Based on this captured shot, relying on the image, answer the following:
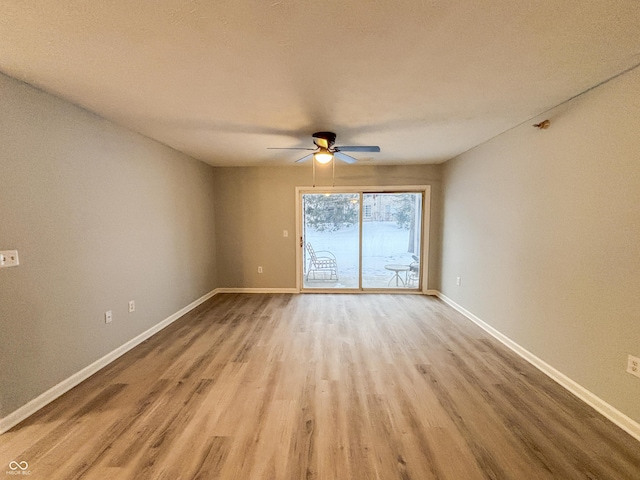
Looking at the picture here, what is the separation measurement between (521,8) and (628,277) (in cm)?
175

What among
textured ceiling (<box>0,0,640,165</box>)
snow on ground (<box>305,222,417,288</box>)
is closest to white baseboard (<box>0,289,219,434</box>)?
textured ceiling (<box>0,0,640,165</box>)

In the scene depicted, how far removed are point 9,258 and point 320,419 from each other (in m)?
2.31

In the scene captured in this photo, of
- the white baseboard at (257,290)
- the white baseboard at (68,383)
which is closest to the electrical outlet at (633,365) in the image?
the white baseboard at (68,383)

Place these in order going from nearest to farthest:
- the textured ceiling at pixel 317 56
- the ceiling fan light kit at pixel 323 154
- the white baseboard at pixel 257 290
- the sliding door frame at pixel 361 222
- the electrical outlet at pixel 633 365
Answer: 1. the textured ceiling at pixel 317 56
2. the electrical outlet at pixel 633 365
3. the ceiling fan light kit at pixel 323 154
4. the sliding door frame at pixel 361 222
5. the white baseboard at pixel 257 290

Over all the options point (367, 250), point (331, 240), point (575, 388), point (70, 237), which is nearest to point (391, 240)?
point (367, 250)

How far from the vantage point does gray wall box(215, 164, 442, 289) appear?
481cm

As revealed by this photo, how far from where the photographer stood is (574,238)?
6.97 feet

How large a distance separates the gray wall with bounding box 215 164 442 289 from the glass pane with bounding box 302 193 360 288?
271 millimetres

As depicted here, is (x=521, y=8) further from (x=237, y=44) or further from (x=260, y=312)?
(x=260, y=312)

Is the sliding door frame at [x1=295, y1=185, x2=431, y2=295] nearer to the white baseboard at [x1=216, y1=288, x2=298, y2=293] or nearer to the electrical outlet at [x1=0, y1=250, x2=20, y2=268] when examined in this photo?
the white baseboard at [x1=216, y1=288, x2=298, y2=293]

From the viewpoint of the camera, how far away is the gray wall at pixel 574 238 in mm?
1748

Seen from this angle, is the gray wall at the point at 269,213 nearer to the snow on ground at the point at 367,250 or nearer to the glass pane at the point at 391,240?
the glass pane at the point at 391,240

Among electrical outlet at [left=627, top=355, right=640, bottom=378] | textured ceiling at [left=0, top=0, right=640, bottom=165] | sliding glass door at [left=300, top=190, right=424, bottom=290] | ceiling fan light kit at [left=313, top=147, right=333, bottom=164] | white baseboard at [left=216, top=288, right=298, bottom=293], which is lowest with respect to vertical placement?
white baseboard at [left=216, top=288, right=298, bottom=293]

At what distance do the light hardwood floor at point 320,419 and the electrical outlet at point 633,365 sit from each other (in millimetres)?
392
